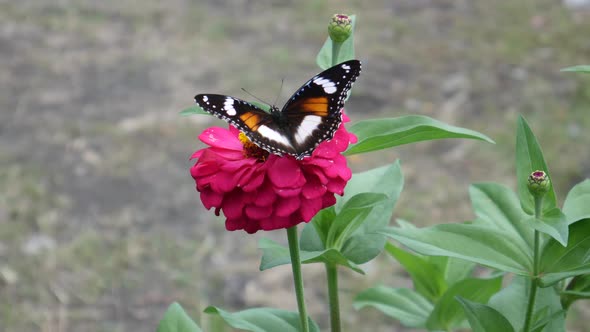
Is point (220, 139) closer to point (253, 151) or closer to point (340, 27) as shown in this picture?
point (253, 151)

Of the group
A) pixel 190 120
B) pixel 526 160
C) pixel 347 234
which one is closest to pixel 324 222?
pixel 347 234

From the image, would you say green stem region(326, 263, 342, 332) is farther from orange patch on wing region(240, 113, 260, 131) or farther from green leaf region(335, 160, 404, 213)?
orange patch on wing region(240, 113, 260, 131)

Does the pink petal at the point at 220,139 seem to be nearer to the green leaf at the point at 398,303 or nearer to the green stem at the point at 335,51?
the green stem at the point at 335,51

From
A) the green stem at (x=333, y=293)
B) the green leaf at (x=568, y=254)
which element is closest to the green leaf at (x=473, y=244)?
the green leaf at (x=568, y=254)

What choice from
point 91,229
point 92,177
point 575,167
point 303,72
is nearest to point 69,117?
point 92,177

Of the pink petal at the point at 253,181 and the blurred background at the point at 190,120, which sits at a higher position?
the blurred background at the point at 190,120

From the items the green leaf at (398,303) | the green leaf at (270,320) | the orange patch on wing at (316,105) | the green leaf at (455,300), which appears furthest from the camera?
the green leaf at (398,303)

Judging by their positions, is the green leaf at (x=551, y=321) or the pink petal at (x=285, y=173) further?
the green leaf at (x=551, y=321)
